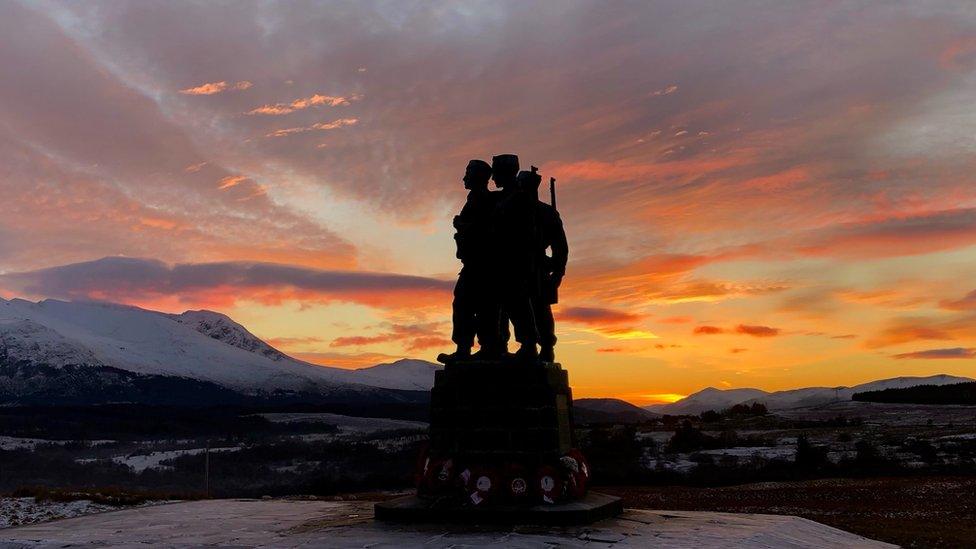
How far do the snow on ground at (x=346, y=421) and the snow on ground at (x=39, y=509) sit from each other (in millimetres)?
70072

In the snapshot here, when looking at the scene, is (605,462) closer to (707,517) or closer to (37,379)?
(707,517)

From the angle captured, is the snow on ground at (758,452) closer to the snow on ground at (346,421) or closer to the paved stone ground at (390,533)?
the paved stone ground at (390,533)

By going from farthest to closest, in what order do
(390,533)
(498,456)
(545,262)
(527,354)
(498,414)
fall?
(545,262) → (527,354) → (498,414) → (498,456) → (390,533)

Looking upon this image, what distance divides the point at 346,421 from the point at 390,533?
3701 inches

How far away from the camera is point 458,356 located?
426 inches

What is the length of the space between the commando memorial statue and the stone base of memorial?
0.04 feet

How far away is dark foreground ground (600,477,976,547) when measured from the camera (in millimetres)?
12781

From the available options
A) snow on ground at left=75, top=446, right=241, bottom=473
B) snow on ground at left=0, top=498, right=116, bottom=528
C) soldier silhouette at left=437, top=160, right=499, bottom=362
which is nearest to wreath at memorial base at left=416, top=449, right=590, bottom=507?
soldier silhouette at left=437, top=160, right=499, bottom=362

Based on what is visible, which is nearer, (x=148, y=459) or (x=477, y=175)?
(x=477, y=175)

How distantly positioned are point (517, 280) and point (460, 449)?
238 cm

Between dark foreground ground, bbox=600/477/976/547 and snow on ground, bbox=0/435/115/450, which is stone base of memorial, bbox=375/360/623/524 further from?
snow on ground, bbox=0/435/115/450

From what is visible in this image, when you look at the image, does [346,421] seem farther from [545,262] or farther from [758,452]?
[545,262]

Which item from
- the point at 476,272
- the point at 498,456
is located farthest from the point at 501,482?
the point at 476,272

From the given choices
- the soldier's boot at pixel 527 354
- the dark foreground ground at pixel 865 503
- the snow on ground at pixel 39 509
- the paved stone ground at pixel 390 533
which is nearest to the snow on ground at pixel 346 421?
the dark foreground ground at pixel 865 503
